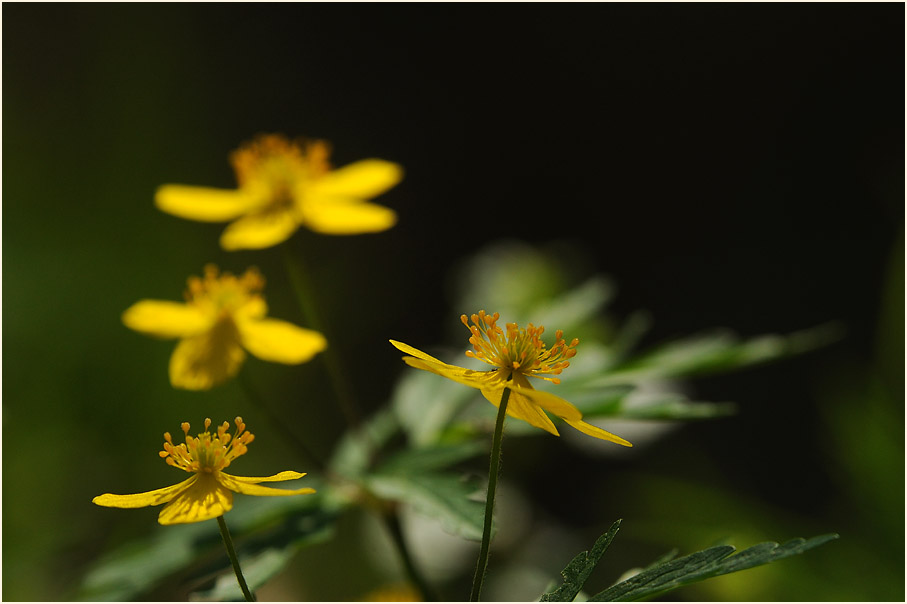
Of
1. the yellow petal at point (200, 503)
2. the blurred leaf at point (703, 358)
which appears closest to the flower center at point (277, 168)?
the blurred leaf at point (703, 358)

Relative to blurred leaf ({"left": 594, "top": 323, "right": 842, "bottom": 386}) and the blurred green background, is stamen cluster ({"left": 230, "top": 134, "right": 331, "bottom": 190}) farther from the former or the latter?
the blurred green background

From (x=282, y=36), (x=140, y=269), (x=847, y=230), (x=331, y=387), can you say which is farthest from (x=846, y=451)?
(x=282, y=36)

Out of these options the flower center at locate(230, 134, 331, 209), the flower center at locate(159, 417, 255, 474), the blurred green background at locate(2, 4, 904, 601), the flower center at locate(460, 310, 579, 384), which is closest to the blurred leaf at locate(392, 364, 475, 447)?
the flower center at locate(230, 134, 331, 209)

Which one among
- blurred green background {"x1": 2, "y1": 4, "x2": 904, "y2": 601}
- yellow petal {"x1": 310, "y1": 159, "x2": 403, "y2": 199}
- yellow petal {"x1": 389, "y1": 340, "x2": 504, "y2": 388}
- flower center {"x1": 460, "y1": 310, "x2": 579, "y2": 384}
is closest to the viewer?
yellow petal {"x1": 389, "y1": 340, "x2": 504, "y2": 388}

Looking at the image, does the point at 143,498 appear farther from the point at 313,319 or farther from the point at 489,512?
the point at 313,319

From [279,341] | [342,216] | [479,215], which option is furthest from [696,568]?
[479,215]

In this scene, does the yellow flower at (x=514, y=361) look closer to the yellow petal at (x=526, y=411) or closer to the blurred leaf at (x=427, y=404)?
the yellow petal at (x=526, y=411)

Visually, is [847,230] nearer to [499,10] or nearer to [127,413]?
[499,10]
